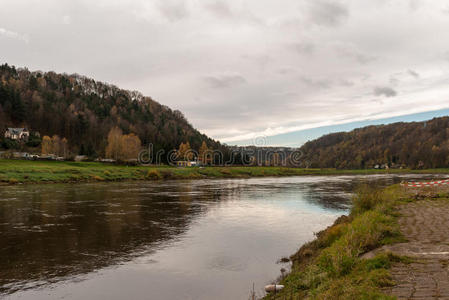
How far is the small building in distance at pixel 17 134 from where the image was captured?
402ft

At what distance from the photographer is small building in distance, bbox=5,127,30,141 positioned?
4819 inches

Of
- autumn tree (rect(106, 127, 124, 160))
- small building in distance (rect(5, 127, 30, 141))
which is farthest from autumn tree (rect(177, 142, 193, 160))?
small building in distance (rect(5, 127, 30, 141))

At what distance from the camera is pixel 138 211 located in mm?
24734

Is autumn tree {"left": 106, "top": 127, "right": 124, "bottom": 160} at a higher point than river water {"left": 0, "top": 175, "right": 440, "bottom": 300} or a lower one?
higher

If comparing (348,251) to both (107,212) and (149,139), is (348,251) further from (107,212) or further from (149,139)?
(149,139)

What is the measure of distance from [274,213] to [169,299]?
16176 mm

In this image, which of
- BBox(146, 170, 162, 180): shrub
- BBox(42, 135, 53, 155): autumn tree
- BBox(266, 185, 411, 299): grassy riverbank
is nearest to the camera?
BBox(266, 185, 411, 299): grassy riverbank

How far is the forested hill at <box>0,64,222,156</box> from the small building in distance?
6.78 m

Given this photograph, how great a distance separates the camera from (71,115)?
6329 inches

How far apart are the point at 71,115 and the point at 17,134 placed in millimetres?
36480

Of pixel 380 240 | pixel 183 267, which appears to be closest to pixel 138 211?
pixel 183 267

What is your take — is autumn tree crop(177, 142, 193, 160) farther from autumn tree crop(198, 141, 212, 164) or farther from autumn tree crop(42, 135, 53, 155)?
autumn tree crop(42, 135, 53, 155)

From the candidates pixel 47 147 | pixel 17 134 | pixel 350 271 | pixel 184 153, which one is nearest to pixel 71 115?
pixel 17 134

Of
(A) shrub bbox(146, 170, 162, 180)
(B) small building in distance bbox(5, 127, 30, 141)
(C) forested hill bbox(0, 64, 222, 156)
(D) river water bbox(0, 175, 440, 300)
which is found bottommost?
(D) river water bbox(0, 175, 440, 300)
